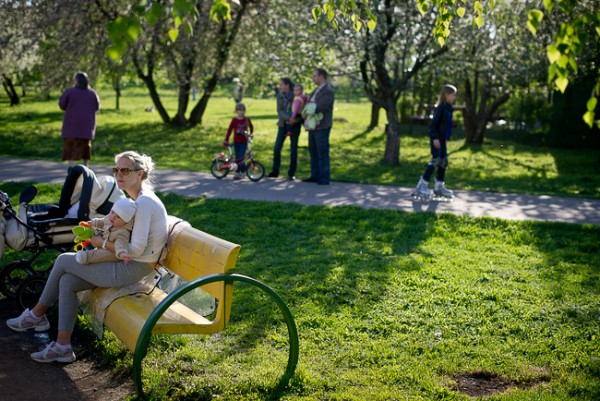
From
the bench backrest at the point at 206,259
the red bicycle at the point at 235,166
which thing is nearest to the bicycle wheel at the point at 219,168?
the red bicycle at the point at 235,166

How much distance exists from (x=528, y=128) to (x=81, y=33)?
56.0 ft

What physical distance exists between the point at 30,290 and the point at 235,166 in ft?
24.0

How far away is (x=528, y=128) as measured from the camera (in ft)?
89.7

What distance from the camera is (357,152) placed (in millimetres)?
19984

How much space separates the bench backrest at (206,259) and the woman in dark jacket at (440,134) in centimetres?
676

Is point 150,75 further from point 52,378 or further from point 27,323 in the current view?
point 52,378

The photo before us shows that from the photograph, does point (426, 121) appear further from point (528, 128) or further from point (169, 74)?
point (169, 74)

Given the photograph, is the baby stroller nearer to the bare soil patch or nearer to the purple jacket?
the bare soil patch

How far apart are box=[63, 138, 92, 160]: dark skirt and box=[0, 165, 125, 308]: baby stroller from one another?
19.1 feet

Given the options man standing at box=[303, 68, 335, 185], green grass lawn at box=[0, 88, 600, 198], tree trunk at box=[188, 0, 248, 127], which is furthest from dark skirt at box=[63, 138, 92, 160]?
tree trunk at box=[188, 0, 248, 127]

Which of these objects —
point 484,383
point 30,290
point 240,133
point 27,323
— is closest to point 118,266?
point 27,323

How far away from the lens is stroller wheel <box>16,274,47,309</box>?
6.02 m

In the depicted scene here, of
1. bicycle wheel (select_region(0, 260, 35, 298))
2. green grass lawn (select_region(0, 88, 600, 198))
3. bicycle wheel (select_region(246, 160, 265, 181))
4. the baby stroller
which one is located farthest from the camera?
green grass lawn (select_region(0, 88, 600, 198))

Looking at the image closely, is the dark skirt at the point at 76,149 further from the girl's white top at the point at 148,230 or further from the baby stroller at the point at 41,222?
the girl's white top at the point at 148,230
